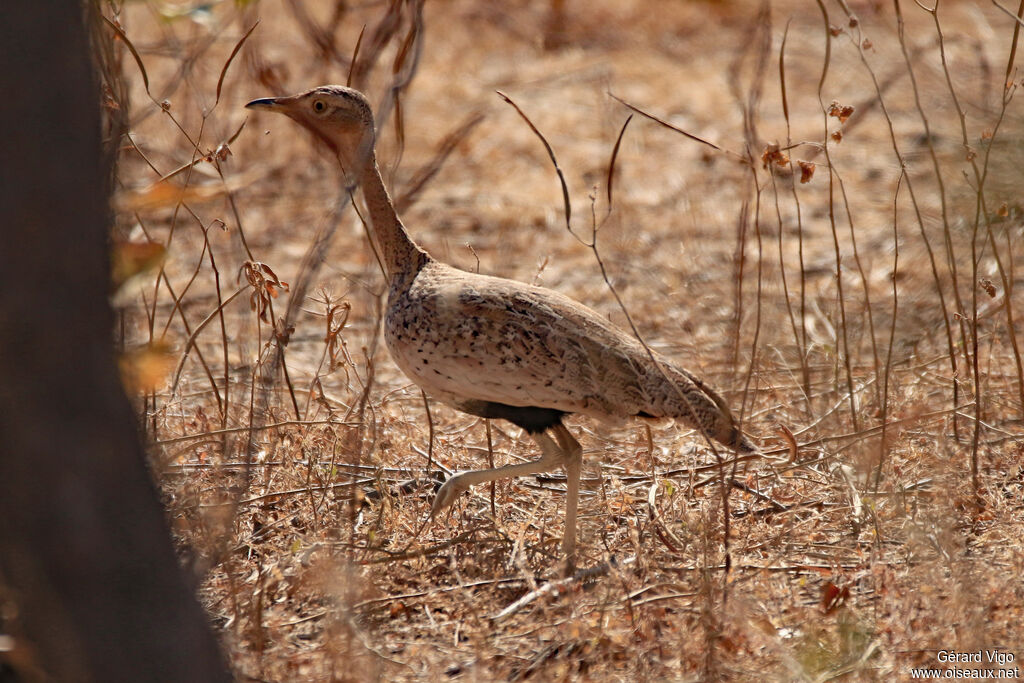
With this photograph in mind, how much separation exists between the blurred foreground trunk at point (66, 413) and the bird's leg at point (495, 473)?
1.52 meters

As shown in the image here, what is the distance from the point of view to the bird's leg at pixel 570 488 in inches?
143

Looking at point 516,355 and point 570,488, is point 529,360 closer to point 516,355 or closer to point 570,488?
point 516,355

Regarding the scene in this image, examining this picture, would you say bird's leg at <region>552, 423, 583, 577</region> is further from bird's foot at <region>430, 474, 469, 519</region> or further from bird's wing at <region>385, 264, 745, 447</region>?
bird's foot at <region>430, 474, 469, 519</region>

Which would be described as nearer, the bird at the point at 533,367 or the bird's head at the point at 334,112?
the bird at the point at 533,367

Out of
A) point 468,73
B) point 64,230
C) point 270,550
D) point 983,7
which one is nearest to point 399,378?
point 270,550

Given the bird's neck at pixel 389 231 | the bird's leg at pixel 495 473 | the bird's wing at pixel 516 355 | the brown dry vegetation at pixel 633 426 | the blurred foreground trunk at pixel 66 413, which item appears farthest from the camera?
the bird's neck at pixel 389 231

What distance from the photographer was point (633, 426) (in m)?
4.86

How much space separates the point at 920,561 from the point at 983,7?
821 cm

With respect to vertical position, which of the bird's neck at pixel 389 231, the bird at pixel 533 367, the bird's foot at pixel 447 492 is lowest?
the bird's foot at pixel 447 492

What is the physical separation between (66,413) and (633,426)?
312cm

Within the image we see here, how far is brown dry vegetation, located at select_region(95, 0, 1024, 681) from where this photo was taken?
3.09 m

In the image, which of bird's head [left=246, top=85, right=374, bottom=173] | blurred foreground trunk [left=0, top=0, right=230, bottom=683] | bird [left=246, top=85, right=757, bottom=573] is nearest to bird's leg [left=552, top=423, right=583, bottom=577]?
bird [left=246, top=85, right=757, bottom=573]

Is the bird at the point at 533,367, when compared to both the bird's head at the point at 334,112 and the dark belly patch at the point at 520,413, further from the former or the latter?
the bird's head at the point at 334,112

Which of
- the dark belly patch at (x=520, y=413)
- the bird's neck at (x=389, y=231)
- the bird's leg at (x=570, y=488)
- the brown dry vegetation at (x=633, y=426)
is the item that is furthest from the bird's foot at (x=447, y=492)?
the bird's neck at (x=389, y=231)
